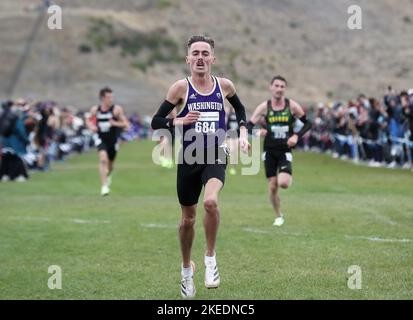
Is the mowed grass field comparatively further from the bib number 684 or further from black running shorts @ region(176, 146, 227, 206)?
the bib number 684

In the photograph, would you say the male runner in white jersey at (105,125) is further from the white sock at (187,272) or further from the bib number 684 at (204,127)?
the white sock at (187,272)

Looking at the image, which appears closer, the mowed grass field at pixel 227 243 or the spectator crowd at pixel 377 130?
the mowed grass field at pixel 227 243

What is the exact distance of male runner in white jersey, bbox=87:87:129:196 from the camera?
21.7m

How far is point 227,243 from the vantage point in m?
13.1

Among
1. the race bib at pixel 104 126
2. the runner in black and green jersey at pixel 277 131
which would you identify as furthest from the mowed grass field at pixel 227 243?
the race bib at pixel 104 126

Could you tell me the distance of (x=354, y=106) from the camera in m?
36.1

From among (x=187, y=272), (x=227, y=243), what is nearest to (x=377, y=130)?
(x=227, y=243)

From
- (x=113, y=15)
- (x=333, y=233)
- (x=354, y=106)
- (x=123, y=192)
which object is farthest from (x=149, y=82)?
(x=333, y=233)

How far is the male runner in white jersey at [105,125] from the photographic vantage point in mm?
21688

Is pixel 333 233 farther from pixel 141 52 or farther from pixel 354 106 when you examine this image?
pixel 141 52

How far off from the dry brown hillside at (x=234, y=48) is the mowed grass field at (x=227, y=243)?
72.8m

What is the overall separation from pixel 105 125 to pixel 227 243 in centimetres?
932

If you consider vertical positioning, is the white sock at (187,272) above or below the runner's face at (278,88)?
below
